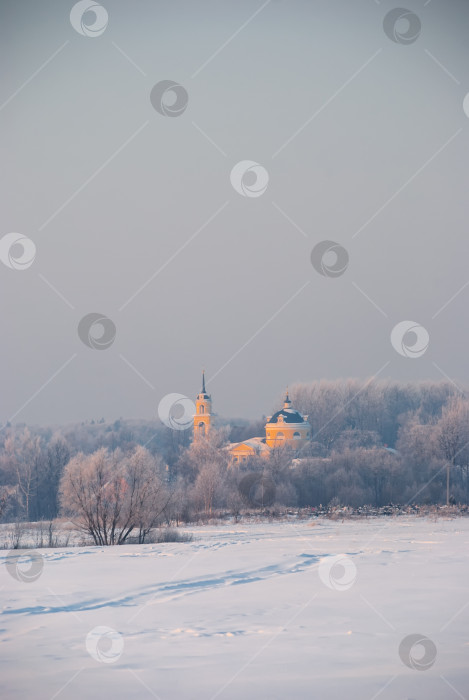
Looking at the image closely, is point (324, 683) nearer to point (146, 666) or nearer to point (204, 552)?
point (146, 666)

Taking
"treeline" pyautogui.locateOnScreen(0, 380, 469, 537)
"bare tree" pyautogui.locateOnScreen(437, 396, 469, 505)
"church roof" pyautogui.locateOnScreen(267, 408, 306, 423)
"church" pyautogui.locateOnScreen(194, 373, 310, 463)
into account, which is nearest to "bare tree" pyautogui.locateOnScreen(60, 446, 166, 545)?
"treeline" pyautogui.locateOnScreen(0, 380, 469, 537)

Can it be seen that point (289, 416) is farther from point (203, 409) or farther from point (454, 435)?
point (454, 435)

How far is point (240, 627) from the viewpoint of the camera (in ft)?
27.9

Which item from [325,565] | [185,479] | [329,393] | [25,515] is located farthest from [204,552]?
[329,393]

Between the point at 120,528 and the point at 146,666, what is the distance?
1357 centimetres

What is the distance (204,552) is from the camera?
1541 centimetres

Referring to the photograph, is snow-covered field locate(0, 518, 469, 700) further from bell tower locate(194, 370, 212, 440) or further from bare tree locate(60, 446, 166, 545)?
bell tower locate(194, 370, 212, 440)

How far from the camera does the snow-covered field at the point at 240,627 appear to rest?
6.62 metres

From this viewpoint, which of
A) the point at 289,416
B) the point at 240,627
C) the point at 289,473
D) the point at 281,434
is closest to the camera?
the point at 240,627

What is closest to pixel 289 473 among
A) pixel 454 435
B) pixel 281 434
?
pixel 454 435

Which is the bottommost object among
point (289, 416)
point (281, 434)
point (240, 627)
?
point (240, 627)

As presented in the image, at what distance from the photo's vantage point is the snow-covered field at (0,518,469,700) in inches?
261

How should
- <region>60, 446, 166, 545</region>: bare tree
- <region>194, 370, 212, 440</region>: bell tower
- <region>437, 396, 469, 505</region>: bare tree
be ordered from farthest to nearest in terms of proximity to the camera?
1. <region>194, 370, 212, 440</region>: bell tower
2. <region>437, 396, 469, 505</region>: bare tree
3. <region>60, 446, 166, 545</region>: bare tree

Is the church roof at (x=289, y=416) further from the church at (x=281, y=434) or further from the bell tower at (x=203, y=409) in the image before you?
the bell tower at (x=203, y=409)
